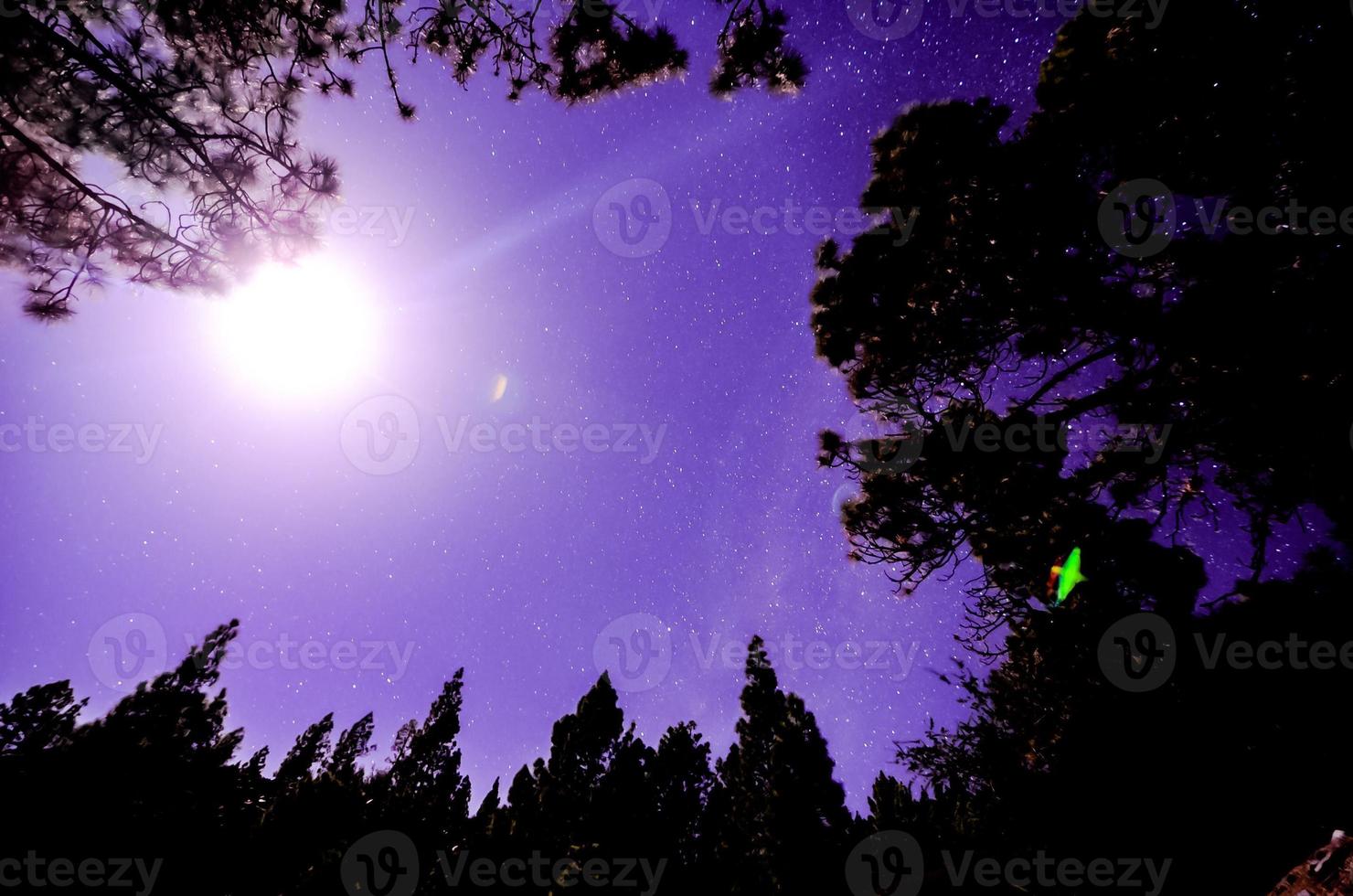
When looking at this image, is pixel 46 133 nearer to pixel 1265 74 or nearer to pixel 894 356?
pixel 894 356

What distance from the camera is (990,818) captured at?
8242 mm

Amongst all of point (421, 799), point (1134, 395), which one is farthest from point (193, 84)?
point (421, 799)

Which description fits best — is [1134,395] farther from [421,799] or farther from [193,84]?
[421,799]

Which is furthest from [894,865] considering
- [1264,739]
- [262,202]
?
[262,202]

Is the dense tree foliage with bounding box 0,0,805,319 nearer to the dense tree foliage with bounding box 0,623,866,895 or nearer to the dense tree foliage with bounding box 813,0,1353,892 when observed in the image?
the dense tree foliage with bounding box 813,0,1353,892

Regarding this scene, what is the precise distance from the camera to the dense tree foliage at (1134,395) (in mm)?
4371

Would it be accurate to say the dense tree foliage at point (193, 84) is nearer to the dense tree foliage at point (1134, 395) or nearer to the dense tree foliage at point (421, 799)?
the dense tree foliage at point (1134, 395)

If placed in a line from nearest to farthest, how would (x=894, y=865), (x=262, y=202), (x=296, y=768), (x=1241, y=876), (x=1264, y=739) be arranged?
1. (x=262, y=202)
2. (x=1264, y=739)
3. (x=1241, y=876)
4. (x=894, y=865)
5. (x=296, y=768)

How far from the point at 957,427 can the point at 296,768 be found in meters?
37.1

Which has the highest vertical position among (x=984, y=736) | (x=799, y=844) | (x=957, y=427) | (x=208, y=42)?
(x=208, y=42)

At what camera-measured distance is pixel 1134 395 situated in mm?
6152

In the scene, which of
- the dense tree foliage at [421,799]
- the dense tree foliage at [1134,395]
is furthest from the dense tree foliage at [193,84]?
the dense tree foliage at [421,799]

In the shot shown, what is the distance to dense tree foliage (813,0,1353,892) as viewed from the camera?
437 cm

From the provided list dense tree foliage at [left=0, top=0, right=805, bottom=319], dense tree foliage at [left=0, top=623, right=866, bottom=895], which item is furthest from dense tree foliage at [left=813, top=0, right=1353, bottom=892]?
dense tree foliage at [left=0, top=623, right=866, bottom=895]
